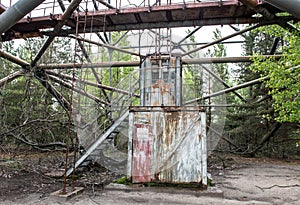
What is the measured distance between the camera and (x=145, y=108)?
23.2ft

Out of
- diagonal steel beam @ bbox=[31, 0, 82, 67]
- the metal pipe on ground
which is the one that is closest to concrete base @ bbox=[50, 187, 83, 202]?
the metal pipe on ground

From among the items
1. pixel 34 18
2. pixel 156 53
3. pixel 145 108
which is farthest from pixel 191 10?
pixel 34 18

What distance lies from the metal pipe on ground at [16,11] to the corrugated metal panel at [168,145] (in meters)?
3.31

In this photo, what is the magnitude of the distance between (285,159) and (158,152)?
483 inches

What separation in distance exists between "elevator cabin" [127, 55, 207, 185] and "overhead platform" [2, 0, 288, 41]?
276cm

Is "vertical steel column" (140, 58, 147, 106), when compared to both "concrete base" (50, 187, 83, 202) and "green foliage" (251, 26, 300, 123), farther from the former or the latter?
"green foliage" (251, 26, 300, 123)

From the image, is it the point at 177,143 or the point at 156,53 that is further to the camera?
the point at 156,53

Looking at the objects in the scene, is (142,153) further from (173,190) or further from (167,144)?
(173,190)

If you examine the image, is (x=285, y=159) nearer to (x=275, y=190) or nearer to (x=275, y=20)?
(x=275, y=190)

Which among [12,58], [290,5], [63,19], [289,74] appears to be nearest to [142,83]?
[63,19]

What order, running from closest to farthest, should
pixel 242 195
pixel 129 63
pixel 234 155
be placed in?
pixel 242 195
pixel 129 63
pixel 234 155

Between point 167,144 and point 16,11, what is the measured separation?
14.7ft

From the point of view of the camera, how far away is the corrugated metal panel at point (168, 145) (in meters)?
6.64

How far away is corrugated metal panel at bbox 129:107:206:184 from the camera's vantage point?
6.64 metres
